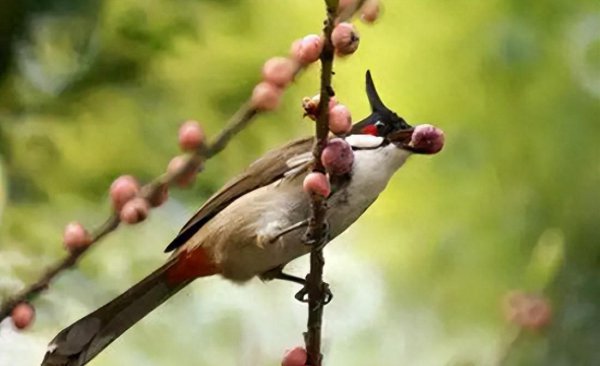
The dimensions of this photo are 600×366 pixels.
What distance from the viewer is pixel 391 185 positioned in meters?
1.67

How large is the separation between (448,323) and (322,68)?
1002mm

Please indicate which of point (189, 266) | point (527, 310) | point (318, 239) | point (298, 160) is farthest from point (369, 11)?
point (527, 310)

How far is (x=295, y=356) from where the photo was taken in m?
0.87

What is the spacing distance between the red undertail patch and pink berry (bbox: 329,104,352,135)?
44 centimetres

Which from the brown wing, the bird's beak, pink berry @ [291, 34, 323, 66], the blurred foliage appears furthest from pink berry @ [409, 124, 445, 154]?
the blurred foliage

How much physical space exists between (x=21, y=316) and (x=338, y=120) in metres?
0.37

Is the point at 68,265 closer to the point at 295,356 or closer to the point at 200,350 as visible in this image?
the point at 295,356

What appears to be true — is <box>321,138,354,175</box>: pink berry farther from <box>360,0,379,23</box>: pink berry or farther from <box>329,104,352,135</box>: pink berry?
<box>360,0,379,23</box>: pink berry

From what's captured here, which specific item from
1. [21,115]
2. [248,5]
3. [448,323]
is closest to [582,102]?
[448,323]

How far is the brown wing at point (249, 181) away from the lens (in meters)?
1.22

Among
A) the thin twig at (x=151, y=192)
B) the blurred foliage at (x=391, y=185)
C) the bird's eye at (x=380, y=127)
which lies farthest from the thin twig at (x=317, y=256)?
the blurred foliage at (x=391, y=185)

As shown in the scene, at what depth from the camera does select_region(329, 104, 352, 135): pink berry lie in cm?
79

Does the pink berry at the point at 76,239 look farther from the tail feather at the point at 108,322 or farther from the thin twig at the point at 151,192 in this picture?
the tail feather at the point at 108,322

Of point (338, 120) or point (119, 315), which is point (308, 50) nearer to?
point (338, 120)
